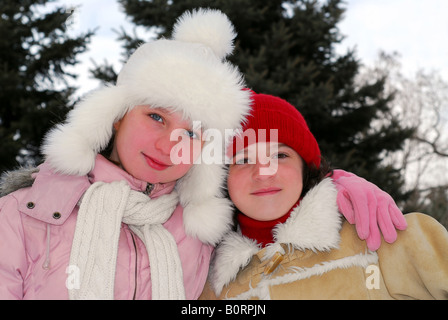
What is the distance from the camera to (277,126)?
7.44 ft

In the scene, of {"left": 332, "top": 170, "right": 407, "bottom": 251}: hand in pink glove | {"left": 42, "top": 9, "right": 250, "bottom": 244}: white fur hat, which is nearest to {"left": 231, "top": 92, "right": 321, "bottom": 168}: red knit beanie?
{"left": 42, "top": 9, "right": 250, "bottom": 244}: white fur hat

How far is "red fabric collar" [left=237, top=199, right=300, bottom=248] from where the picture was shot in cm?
224

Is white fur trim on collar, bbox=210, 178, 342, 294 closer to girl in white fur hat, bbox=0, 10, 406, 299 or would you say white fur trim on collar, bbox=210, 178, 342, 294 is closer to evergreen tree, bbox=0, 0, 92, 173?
girl in white fur hat, bbox=0, 10, 406, 299

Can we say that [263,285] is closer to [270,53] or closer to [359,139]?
[270,53]

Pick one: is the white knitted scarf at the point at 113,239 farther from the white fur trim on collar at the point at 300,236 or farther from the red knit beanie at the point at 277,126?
the red knit beanie at the point at 277,126

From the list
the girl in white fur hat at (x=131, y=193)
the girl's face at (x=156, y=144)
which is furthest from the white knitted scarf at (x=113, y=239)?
the girl's face at (x=156, y=144)

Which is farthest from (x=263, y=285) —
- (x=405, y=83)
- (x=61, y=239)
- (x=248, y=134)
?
(x=405, y=83)

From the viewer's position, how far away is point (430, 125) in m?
19.0

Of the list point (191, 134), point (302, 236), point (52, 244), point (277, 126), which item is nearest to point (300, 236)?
point (302, 236)

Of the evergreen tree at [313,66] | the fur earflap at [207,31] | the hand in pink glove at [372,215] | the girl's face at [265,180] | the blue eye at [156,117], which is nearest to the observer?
the hand in pink glove at [372,215]

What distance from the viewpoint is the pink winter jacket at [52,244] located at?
174 cm

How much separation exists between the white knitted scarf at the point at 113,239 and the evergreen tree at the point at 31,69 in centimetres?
546
